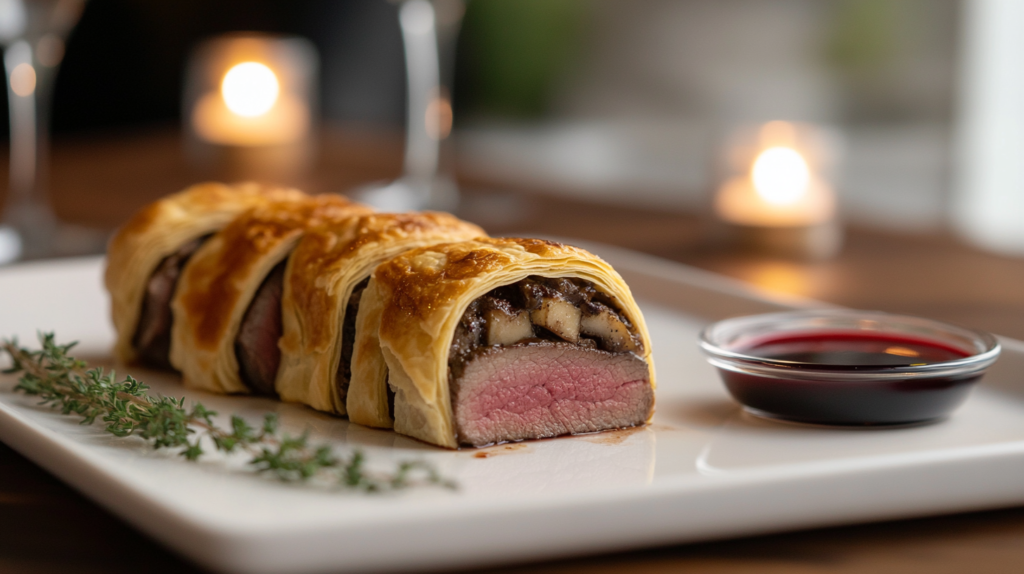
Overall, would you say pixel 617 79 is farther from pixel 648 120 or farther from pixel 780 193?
pixel 780 193

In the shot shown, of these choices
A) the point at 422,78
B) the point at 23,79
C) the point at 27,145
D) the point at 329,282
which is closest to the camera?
the point at 329,282

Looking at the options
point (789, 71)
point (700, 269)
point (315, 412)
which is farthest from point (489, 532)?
point (789, 71)

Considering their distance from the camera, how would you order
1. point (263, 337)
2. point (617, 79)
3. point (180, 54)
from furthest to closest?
1. point (617, 79)
2. point (180, 54)
3. point (263, 337)

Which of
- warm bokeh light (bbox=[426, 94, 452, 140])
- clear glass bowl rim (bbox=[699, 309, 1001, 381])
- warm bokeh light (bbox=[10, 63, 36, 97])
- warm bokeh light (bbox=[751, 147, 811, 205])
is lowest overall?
clear glass bowl rim (bbox=[699, 309, 1001, 381])

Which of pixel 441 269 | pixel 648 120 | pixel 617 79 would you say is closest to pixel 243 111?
pixel 441 269

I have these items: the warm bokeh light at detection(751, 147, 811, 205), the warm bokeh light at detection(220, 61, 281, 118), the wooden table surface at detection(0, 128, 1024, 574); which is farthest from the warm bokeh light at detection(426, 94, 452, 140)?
the warm bokeh light at detection(220, 61, 281, 118)

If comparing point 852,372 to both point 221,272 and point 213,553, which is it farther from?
point 221,272

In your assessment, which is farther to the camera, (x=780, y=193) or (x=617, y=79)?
(x=617, y=79)

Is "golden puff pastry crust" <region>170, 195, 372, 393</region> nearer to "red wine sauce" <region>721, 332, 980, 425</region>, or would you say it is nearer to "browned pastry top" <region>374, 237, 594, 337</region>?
"browned pastry top" <region>374, 237, 594, 337</region>
